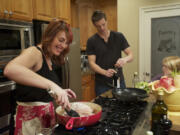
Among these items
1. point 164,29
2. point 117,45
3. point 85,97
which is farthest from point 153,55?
point 85,97

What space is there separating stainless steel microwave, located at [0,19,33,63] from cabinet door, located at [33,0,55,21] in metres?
0.26

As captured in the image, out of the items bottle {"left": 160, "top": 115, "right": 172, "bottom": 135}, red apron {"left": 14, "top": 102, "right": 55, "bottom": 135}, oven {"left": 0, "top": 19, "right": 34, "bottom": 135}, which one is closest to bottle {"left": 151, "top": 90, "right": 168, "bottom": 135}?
bottle {"left": 160, "top": 115, "right": 172, "bottom": 135}

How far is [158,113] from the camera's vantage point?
0.92 m

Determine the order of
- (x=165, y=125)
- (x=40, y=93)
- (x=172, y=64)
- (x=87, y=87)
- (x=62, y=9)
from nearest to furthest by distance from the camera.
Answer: (x=165, y=125) → (x=40, y=93) → (x=172, y=64) → (x=62, y=9) → (x=87, y=87)

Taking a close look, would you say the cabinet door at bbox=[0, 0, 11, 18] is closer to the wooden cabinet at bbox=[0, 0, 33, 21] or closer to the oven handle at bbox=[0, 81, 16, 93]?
the wooden cabinet at bbox=[0, 0, 33, 21]

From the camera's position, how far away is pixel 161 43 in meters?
3.22

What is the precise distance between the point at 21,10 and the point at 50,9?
58 cm

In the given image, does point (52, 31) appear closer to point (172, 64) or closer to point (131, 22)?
point (172, 64)

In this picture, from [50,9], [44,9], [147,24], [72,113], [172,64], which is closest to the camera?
[72,113]

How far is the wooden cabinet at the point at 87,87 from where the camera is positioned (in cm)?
369

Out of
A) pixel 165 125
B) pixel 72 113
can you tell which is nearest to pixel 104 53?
pixel 72 113

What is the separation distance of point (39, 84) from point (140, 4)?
2.90 metres

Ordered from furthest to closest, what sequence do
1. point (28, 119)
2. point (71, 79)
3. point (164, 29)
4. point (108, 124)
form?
point (164, 29) < point (71, 79) < point (28, 119) < point (108, 124)

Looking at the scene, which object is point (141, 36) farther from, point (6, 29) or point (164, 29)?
point (6, 29)
